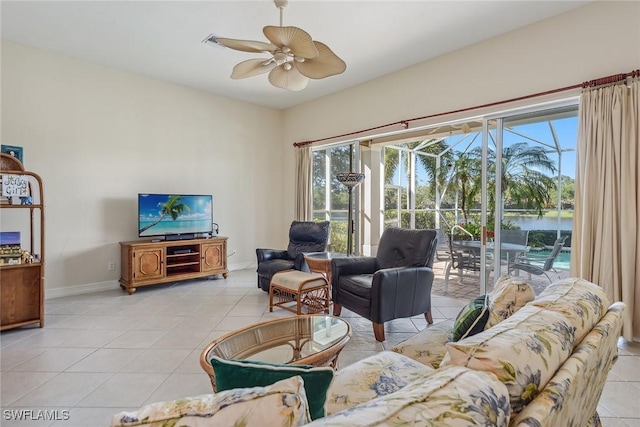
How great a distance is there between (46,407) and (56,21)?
11.4 ft

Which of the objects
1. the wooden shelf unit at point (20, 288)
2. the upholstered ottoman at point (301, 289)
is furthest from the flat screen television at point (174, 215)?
the upholstered ottoman at point (301, 289)

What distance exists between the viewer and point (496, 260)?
3.45 m

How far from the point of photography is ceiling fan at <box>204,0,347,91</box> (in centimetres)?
213

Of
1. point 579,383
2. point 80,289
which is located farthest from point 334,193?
point 579,383

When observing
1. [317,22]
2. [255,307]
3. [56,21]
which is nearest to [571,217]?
[317,22]

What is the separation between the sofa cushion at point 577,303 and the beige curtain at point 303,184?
4.26 m

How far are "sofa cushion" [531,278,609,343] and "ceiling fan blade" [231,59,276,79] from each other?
2492mm

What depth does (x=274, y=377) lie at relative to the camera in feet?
2.48

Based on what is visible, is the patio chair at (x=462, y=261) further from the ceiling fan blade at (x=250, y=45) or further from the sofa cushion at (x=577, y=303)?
the ceiling fan blade at (x=250, y=45)

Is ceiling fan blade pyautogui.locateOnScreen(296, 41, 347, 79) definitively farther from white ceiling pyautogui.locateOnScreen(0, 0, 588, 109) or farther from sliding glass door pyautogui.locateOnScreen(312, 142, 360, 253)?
sliding glass door pyautogui.locateOnScreen(312, 142, 360, 253)

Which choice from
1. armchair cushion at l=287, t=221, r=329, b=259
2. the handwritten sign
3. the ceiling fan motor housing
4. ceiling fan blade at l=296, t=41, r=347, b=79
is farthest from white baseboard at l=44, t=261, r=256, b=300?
the ceiling fan motor housing

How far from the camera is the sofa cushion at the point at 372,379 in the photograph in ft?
3.86

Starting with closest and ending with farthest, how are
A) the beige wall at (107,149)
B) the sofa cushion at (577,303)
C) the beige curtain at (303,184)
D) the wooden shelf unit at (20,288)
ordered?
the sofa cushion at (577,303), the wooden shelf unit at (20,288), the beige wall at (107,149), the beige curtain at (303,184)

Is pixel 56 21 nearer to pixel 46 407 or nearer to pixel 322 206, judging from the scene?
pixel 46 407
